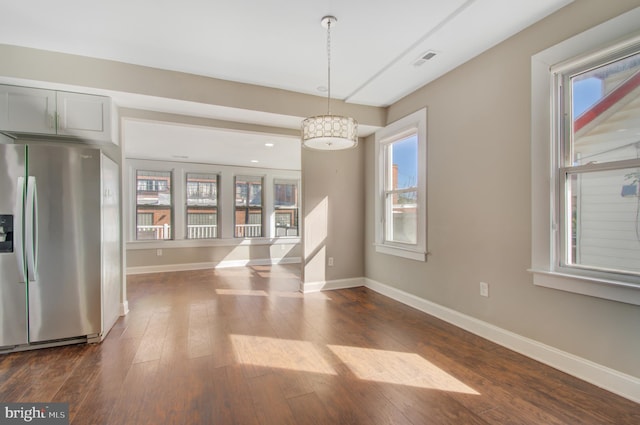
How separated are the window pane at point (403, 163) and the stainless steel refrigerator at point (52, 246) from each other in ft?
11.4

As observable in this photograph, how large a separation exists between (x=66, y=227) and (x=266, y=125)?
8.28 feet

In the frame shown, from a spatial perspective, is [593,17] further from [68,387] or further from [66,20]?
[68,387]

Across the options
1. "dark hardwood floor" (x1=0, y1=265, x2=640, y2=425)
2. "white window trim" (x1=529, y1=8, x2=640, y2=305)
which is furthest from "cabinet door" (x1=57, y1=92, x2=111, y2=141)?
"white window trim" (x1=529, y1=8, x2=640, y2=305)

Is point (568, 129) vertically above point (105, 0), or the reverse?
point (105, 0)

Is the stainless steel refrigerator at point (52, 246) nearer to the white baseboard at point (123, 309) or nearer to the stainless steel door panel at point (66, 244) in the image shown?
the stainless steel door panel at point (66, 244)

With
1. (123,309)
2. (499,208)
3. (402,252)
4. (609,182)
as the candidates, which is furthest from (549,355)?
(123,309)

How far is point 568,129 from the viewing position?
2.17 m

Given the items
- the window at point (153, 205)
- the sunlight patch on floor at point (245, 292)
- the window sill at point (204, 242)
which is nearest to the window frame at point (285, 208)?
the window sill at point (204, 242)

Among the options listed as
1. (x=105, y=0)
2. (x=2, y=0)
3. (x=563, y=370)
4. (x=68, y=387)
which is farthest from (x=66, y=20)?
(x=563, y=370)

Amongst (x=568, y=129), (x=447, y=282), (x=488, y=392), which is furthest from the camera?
(x=447, y=282)

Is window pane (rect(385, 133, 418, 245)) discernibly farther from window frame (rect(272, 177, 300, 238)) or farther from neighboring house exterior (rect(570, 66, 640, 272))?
window frame (rect(272, 177, 300, 238))

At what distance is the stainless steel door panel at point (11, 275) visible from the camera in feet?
7.94

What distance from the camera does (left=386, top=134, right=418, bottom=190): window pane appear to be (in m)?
3.73

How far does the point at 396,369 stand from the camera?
2.18 m
